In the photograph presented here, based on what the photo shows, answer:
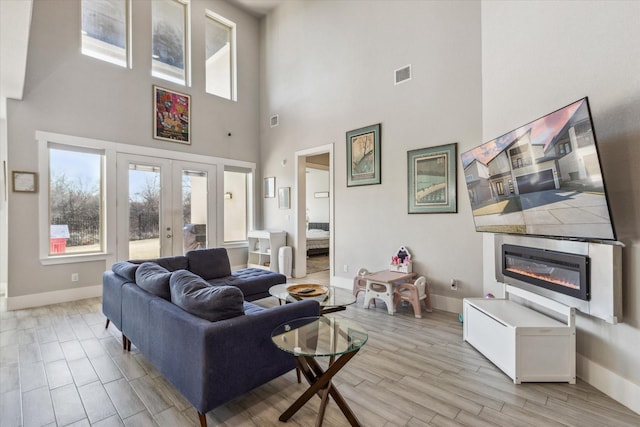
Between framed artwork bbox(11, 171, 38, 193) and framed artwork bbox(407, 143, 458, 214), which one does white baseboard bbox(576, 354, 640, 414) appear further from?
framed artwork bbox(11, 171, 38, 193)

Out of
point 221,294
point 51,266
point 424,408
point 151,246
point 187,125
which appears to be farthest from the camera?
point 187,125

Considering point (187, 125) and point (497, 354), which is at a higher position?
point (187, 125)

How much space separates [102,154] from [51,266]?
1.83 metres

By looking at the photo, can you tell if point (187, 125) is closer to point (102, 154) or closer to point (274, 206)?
point (102, 154)

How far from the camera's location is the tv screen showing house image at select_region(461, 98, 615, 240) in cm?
189

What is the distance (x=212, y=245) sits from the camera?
6051 mm

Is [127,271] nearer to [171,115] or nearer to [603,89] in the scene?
[171,115]

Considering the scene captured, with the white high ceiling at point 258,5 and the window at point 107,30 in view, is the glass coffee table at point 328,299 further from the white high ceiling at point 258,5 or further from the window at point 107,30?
the white high ceiling at point 258,5

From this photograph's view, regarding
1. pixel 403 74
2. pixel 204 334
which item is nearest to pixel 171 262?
pixel 204 334

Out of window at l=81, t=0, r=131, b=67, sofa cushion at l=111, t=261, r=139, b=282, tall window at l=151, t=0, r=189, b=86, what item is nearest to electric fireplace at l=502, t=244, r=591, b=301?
sofa cushion at l=111, t=261, r=139, b=282

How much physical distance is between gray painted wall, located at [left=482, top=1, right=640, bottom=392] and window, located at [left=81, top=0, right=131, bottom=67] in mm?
5774

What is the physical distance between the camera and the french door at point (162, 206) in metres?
4.94

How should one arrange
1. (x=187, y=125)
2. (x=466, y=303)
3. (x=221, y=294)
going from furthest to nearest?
(x=187, y=125), (x=466, y=303), (x=221, y=294)

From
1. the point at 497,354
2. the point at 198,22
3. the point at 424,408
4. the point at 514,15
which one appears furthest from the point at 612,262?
the point at 198,22
